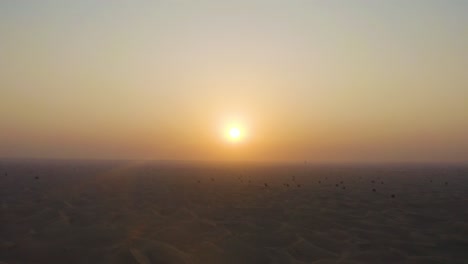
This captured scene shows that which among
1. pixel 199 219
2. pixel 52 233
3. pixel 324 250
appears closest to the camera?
pixel 324 250

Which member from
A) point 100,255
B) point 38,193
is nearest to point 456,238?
point 100,255

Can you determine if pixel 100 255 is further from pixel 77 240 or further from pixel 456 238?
pixel 456 238

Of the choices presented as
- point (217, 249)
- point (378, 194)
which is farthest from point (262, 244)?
point (378, 194)

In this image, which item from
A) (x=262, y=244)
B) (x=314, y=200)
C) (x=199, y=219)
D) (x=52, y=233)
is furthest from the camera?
(x=314, y=200)

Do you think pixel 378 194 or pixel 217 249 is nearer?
pixel 217 249

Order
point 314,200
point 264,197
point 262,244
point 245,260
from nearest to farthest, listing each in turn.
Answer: point 245,260
point 262,244
point 314,200
point 264,197

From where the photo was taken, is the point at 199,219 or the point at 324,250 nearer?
the point at 324,250

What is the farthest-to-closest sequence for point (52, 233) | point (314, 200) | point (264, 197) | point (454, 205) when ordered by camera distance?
point (264, 197) → point (314, 200) → point (454, 205) → point (52, 233)

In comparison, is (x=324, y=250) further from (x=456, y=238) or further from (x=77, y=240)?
(x=77, y=240)
